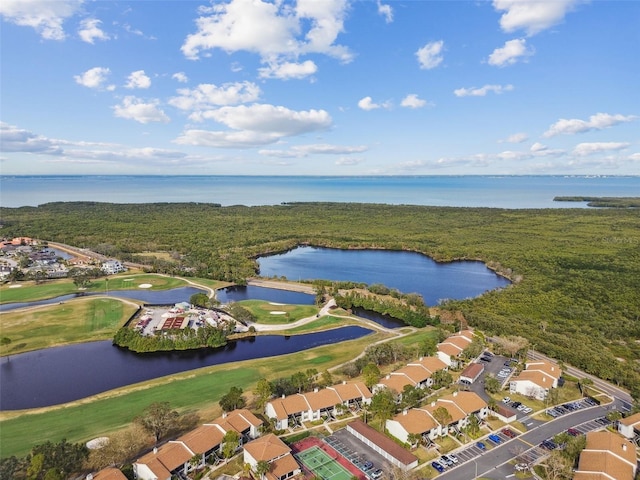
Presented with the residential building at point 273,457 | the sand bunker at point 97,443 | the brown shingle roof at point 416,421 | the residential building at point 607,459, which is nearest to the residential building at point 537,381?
the residential building at point 607,459

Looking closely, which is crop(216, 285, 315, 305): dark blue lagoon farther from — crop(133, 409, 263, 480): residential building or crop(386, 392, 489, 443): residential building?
crop(133, 409, 263, 480): residential building

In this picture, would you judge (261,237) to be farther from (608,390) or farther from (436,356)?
(608,390)

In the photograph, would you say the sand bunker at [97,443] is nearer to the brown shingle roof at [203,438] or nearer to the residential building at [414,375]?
the brown shingle roof at [203,438]

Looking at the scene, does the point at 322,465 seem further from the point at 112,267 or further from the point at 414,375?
the point at 112,267

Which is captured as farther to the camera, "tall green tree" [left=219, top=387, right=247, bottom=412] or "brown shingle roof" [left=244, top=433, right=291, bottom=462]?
"tall green tree" [left=219, top=387, right=247, bottom=412]

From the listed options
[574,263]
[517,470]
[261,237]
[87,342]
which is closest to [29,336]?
[87,342]

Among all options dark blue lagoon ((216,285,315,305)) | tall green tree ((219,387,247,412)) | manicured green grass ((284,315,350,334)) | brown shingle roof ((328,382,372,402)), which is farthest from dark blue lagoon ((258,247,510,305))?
tall green tree ((219,387,247,412))
